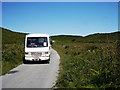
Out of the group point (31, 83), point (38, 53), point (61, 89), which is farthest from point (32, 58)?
point (61, 89)

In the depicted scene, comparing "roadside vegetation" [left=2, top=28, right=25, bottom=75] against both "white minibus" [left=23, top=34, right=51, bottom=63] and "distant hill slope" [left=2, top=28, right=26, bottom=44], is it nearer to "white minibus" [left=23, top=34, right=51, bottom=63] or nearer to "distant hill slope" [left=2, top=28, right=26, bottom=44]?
"white minibus" [left=23, top=34, right=51, bottom=63]

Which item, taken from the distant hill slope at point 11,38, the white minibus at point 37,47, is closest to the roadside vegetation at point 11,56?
the white minibus at point 37,47

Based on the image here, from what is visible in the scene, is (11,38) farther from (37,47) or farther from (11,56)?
(37,47)

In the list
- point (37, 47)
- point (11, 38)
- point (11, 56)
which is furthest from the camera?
point (11, 38)

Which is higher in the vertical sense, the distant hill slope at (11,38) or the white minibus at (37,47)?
the distant hill slope at (11,38)

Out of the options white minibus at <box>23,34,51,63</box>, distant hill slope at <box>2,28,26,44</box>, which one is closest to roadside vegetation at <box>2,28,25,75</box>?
white minibus at <box>23,34,51,63</box>

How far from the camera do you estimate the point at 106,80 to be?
20.1ft

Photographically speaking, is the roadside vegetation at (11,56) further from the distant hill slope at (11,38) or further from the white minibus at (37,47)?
the distant hill slope at (11,38)

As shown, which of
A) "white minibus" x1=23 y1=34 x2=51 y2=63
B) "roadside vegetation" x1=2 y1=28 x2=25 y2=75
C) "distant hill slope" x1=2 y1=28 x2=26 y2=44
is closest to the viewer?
"roadside vegetation" x1=2 y1=28 x2=25 y2=75

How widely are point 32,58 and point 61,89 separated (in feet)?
23.9

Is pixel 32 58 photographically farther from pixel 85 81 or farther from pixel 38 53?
pixel 85 81

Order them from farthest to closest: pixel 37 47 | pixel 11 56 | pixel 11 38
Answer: pixel 11 38 < pixel 11 56 < pixel 37 47

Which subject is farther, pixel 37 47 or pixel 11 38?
pixel 11 38

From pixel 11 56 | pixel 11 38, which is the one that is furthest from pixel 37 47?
pixel 11 38
